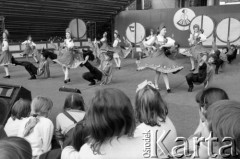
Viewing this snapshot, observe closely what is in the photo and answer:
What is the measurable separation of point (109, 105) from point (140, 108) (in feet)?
3.17

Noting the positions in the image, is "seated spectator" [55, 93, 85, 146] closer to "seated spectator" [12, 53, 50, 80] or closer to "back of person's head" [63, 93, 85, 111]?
"back of person's head" [63, 93, 85, 111]

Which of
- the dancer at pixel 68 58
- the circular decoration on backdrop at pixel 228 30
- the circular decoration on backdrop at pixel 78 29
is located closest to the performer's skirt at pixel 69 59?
the dancer at pixel 68 58

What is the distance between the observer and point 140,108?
2365 mm

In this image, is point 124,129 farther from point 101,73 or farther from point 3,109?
point 101,73

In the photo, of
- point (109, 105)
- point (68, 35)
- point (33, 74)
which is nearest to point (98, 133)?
point (109, 105)

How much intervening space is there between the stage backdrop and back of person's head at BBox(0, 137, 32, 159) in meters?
11.5

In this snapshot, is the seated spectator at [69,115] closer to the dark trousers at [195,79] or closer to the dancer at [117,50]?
the dark trousers at [195,79]

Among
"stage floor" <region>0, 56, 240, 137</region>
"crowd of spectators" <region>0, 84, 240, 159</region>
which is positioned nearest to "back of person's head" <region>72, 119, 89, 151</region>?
"crowd of spectators" <region>0, 84, 240, 159</region>

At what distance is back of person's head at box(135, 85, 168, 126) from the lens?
224cm

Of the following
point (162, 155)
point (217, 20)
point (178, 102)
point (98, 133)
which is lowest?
point (178, 102)

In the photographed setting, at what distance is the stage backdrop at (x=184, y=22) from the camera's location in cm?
1147

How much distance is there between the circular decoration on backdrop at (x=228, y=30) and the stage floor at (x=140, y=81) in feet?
4.15

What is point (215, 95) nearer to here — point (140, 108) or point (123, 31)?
point (140, 108)

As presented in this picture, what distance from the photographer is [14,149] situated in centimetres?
126
